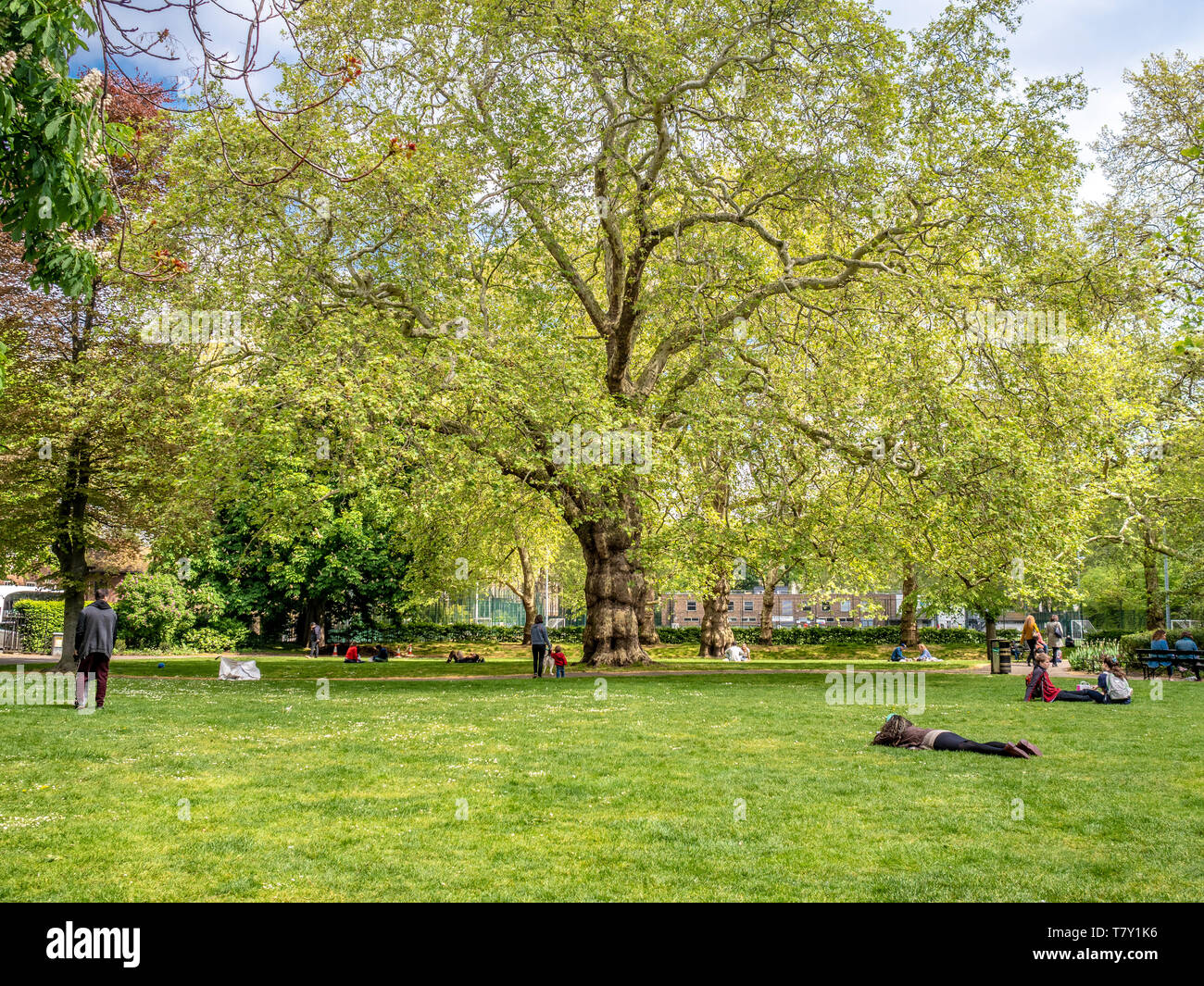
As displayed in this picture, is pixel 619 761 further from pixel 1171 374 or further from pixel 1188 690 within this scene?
pixel 1171 374

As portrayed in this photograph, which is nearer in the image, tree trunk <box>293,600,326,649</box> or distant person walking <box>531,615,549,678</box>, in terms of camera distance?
distant person walking <box>531,615,549,678</box>

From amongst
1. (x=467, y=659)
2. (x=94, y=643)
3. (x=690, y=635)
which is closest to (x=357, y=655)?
(x=467, y=659)

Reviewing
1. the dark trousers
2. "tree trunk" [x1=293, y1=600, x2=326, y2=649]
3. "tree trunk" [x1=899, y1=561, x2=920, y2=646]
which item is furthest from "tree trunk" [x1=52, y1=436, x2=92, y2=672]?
"tree trunk" [x1=899, y1=561, x2=920, y2=646]

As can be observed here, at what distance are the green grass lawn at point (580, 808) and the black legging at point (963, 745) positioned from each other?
0.27m

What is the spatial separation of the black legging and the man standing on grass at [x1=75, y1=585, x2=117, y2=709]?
13.0 m

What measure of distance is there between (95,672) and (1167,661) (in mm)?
28350

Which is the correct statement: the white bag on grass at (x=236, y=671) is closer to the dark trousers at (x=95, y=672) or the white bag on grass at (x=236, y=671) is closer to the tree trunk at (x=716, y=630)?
the dark trousers at (x=95, y=672)

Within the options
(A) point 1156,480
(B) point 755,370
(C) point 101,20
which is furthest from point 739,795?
(A) point 1156,480

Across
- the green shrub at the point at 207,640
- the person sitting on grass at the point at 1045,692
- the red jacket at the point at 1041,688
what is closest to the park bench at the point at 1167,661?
the person sitting on grass at the point at 1045,692

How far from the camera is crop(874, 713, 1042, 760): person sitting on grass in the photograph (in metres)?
11.7

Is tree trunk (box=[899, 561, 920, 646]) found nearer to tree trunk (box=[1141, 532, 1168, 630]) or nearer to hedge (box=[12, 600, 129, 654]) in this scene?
tree trunk (box=[1141, 532, 1168, 630])

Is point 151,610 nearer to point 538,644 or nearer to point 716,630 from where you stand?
point 538,644

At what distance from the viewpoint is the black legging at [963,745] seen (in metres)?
11.8

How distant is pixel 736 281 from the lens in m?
25.2
